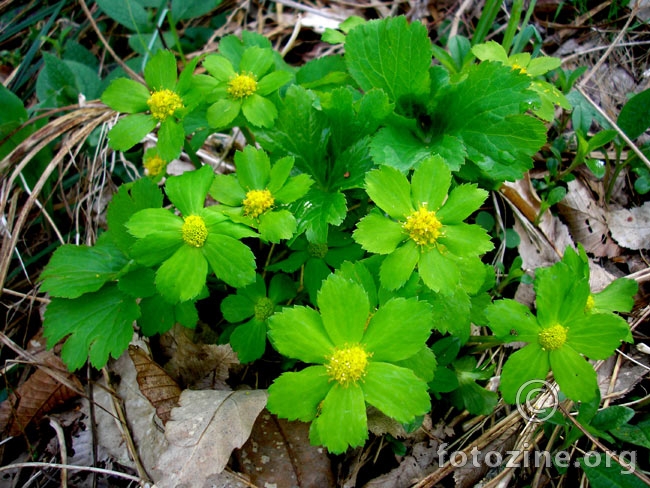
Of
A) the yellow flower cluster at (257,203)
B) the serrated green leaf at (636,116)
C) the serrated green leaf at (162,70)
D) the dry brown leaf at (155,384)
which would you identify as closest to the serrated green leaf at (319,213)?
the yellow flower cluster at (257,203)

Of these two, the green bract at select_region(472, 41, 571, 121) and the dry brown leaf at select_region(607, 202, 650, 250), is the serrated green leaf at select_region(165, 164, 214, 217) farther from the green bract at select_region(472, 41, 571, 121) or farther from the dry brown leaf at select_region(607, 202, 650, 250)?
the dry brown leaf at select_region(607, 202, 650, 250)

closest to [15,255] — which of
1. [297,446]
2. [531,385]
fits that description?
[297,446]

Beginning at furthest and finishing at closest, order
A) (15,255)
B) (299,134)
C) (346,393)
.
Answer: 1. (15,255)
2. (299,134)
3. (346,393)

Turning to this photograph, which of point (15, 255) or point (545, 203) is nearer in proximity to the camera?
point (545, 203)

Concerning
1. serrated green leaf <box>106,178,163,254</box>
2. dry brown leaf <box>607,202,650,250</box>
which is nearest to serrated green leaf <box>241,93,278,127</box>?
serrated green leaf <box>106,178,163,254</box>

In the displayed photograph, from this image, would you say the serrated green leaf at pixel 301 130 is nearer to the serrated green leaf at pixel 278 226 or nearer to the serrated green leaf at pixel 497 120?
the serrated green leaf at pixel 278 226

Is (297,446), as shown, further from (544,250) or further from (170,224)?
(544,250)

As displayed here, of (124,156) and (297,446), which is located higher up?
(124,156)
